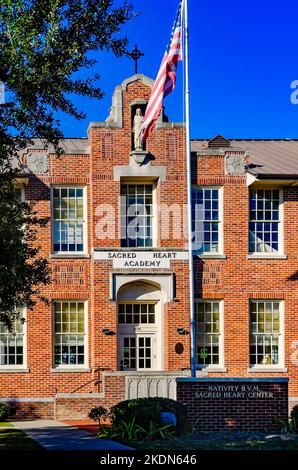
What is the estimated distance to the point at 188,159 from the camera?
104 ft

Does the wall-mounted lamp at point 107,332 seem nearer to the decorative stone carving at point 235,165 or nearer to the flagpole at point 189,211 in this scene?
the flagpole at point 189,211

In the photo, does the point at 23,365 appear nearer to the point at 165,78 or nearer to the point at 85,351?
the point at 85,351

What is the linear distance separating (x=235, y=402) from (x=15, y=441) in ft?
18.6

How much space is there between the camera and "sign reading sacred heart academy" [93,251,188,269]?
32.0 metres

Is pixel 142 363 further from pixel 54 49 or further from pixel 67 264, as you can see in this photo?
pixel 54 49

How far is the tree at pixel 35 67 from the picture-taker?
17.8 meters

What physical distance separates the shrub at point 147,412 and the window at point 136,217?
10105mm

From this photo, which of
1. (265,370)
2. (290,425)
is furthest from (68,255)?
(290,425)

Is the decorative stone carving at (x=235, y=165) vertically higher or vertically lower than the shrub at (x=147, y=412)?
higher

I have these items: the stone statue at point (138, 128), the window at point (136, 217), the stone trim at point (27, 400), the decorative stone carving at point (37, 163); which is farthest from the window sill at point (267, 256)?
the stone trim at point (27, 400)

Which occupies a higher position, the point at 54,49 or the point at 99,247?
the point at 54,49
